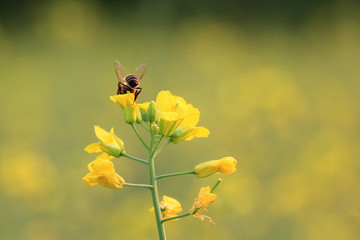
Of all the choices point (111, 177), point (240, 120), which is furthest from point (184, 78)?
point (111, 177)

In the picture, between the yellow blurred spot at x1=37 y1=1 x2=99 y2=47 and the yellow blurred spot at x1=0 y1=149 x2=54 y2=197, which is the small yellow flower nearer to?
the yellow blurred spot at x1=0 y1=149 x2=54 y2=197

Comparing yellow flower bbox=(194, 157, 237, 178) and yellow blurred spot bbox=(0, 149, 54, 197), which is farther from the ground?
yellow blurred spot bbox=(0, 149, 54, 197)

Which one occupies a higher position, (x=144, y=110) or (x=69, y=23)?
(x=69, y=23)

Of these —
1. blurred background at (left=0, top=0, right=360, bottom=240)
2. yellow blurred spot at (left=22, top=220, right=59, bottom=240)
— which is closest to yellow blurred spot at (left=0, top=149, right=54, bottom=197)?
blurred background at (left=0, top=0, right=360, bottom=240)

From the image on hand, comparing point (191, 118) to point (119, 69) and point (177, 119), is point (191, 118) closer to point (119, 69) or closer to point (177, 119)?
point (177, 119)

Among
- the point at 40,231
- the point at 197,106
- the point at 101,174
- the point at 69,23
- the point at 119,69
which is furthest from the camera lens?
the point at 69,23

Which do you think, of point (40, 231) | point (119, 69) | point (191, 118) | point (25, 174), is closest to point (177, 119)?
point (191, 118)

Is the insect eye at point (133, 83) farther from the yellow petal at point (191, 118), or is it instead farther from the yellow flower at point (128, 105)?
the yellow petal at point (191, 118)

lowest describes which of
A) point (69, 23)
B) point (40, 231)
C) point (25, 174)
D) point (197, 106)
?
point (40, 231)
